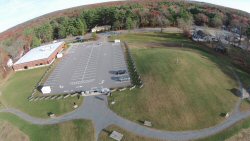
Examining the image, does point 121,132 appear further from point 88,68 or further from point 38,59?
point 38,59

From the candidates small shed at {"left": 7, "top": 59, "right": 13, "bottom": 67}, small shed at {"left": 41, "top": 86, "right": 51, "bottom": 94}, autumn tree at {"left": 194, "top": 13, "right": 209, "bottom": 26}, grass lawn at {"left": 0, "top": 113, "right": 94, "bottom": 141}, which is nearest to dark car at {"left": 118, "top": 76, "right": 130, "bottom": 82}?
grass lawn at {"left": 0, "top": 113, "right": 94, "bottom": 141}

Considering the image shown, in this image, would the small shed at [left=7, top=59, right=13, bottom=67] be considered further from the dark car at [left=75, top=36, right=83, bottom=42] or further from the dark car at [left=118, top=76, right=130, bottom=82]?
the dark car at [left=118, top=76, right=130, bottom=82]

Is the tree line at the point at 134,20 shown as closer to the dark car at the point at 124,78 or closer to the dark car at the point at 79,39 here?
the dark car at the point at 79,39

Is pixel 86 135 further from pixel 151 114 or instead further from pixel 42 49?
pixel 42 49

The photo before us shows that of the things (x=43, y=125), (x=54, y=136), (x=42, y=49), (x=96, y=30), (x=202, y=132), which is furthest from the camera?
(x=96, y=30)

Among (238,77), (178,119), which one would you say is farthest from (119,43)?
(178,119)

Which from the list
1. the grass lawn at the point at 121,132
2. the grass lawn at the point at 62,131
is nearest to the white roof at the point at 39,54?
the grass lawn at the point at 62,131

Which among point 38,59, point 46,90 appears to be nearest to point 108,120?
point 46,90
